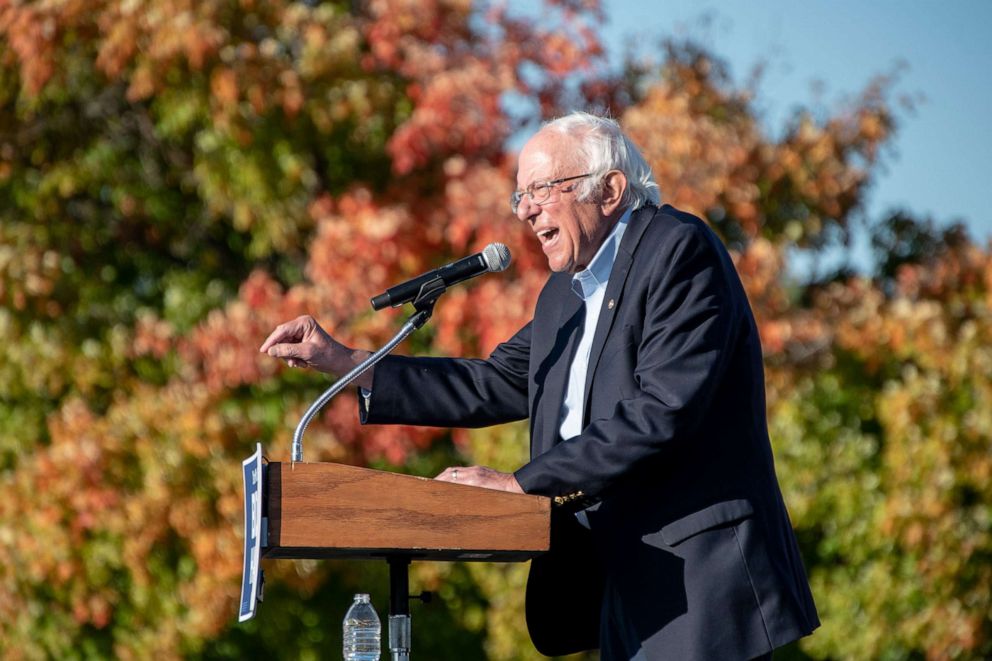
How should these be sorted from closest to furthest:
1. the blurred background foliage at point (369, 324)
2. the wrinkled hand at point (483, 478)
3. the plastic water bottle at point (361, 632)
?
the wrinkled hand at point (483, 478) → the plastic water bottle at point (361, 632) → the blurred background foliage at point (369, 324)

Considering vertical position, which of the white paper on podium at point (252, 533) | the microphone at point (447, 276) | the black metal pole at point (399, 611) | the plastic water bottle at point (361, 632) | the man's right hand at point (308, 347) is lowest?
the plastic water bottle at point (361, 632)

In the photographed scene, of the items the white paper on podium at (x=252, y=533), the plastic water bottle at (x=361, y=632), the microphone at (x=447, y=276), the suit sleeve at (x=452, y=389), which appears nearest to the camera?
the white paper on podium at (x=252, y=533)

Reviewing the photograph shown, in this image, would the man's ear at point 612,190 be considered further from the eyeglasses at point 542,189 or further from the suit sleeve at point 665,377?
the suit sleeve at point 665,377

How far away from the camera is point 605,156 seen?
3061mm

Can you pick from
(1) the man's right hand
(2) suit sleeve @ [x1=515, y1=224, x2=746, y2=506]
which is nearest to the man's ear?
(2) suit sleeve @ [x1=515, y1=224, x2=746, y2=506]

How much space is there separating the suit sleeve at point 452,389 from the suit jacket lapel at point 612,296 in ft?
1.43

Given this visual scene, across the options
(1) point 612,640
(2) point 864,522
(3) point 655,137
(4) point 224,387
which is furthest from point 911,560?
(1) point 612,640

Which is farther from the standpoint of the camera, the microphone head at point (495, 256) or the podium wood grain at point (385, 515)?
the microphone head at point (495, 256)

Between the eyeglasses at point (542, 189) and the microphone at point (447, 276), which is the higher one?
the eyeglasses at point (542, 189)

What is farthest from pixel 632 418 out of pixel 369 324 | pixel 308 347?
pixel 369 324

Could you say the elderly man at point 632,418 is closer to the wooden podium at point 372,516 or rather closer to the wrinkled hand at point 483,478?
the wrinkled hand at point 483,478

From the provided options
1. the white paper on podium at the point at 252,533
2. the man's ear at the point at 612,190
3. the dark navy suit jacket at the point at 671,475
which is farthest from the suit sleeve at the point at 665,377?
the white paper on podium at the point at 252,533

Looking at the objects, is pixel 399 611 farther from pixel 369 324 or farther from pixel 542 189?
pixel 369 324

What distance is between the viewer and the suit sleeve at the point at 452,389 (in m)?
3.26
